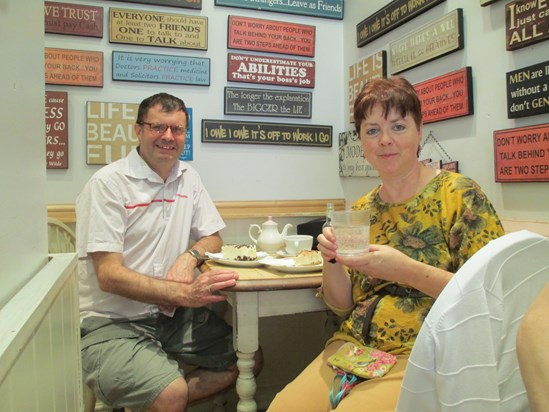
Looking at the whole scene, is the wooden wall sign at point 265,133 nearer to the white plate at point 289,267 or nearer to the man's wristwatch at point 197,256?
the man's wristwatch at point 197,256

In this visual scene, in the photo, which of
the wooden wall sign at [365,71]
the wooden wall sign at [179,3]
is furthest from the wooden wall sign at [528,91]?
the wooden wall sign at [179,3]

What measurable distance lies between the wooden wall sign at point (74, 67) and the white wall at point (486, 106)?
5.40 ft

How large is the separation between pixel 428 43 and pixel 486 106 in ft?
1.48

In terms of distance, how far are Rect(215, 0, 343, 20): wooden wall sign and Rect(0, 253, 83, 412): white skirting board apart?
196 cm

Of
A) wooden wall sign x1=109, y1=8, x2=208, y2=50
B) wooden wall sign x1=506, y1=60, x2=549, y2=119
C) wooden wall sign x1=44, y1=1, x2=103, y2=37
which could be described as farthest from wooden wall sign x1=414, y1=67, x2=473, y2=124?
wooden wall sign x1=44, y1=1, x2=103, y2=37

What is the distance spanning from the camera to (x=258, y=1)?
8.41ft

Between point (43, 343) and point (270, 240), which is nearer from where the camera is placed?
point (43, 343)

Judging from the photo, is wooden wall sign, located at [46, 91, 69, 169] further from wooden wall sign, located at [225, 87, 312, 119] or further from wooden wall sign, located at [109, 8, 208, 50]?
wooden wall sign, located at [225, 87, 312, 119]

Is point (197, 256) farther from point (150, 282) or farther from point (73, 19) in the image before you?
point (73, 19)

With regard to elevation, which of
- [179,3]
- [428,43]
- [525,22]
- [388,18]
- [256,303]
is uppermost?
[179,3]

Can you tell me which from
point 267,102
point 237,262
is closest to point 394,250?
point 237,262

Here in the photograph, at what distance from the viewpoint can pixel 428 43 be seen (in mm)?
1973

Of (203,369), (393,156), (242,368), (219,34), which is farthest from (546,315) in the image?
(219,34)

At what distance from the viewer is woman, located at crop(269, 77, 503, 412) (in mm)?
1136
